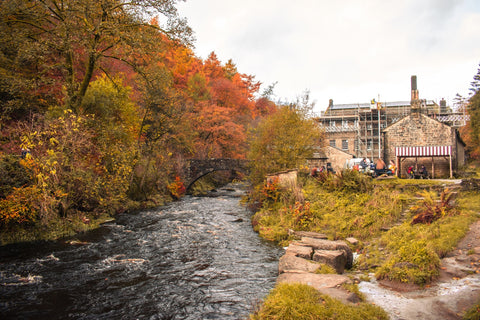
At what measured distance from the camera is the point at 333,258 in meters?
7.39

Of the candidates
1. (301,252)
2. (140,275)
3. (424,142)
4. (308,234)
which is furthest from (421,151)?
(140,275)

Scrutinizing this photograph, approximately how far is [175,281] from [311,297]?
401cm

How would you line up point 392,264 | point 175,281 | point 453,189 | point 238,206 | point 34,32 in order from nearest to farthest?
point 392,264, point 175,281, point 453,189, point 34,32, point 238,206

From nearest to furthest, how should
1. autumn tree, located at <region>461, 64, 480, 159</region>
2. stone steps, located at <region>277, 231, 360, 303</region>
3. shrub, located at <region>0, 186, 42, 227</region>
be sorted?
stone steps, located at <region>277, 231, 360, 303</region>, shrub, located at <region>0, 186, 42, 227</region>, autumn tree, located at <region>461, 64, 480, 159</region>

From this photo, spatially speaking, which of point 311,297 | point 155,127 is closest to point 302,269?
Answer: point 311,297

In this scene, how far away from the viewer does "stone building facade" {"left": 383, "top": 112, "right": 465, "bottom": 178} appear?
23.6m

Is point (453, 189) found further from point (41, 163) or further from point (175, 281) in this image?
point (41, 163)

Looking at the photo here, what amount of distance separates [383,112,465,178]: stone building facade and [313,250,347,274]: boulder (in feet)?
61.1

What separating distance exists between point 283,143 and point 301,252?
1108 cm

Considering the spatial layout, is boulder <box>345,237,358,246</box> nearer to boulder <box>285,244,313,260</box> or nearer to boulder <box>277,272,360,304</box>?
boulder <box>285,244,313,260</box>

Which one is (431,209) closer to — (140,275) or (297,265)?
(297,265)

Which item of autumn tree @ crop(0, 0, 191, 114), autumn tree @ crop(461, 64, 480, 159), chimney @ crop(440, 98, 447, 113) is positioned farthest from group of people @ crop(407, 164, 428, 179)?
chimney @ crop(440, 98, 447, 113)

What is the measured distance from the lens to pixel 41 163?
1133 centimetres

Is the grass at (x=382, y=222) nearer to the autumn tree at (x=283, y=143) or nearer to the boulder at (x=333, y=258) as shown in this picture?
the boulder at (x=333, y=258)
